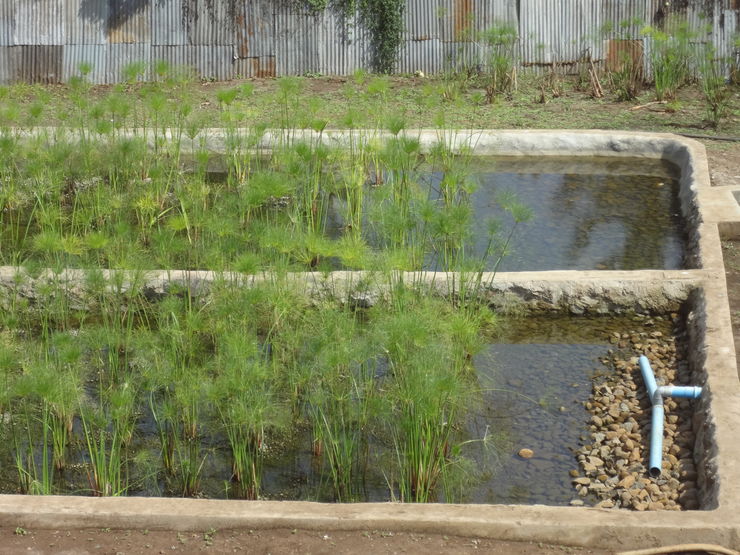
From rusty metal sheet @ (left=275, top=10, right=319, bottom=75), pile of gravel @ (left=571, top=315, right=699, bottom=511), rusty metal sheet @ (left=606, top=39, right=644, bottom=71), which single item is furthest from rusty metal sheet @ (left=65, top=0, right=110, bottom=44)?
pile of gravel @ (left=571, top=315, right=699, bottom=511)

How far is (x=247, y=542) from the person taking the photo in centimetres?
406

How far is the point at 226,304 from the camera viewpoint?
18.8 feet

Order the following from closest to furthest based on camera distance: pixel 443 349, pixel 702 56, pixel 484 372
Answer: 1. pixel 443 349
2. pixel 484 372
3. pixel 702 56

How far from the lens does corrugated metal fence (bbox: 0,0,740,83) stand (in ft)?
43.2

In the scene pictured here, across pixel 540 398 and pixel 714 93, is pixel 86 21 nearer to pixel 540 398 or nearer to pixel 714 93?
pixel 714 93

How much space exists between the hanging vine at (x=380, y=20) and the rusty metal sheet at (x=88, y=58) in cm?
269

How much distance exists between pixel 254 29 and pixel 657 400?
936cm

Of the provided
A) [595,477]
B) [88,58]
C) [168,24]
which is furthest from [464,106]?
[595,477]

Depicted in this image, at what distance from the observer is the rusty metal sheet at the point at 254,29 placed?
13.3m

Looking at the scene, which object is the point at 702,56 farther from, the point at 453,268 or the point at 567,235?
the point at 453,268

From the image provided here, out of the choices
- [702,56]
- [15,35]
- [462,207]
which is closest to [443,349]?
[462,207]

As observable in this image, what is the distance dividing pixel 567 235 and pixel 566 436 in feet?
10.1

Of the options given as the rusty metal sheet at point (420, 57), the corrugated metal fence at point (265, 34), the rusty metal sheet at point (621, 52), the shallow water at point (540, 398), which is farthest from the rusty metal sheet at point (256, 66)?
the shallow water at point (540, 398)

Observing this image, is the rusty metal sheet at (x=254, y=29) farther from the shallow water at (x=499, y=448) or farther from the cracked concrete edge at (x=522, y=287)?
the shallow water at (x=499, y=448)
